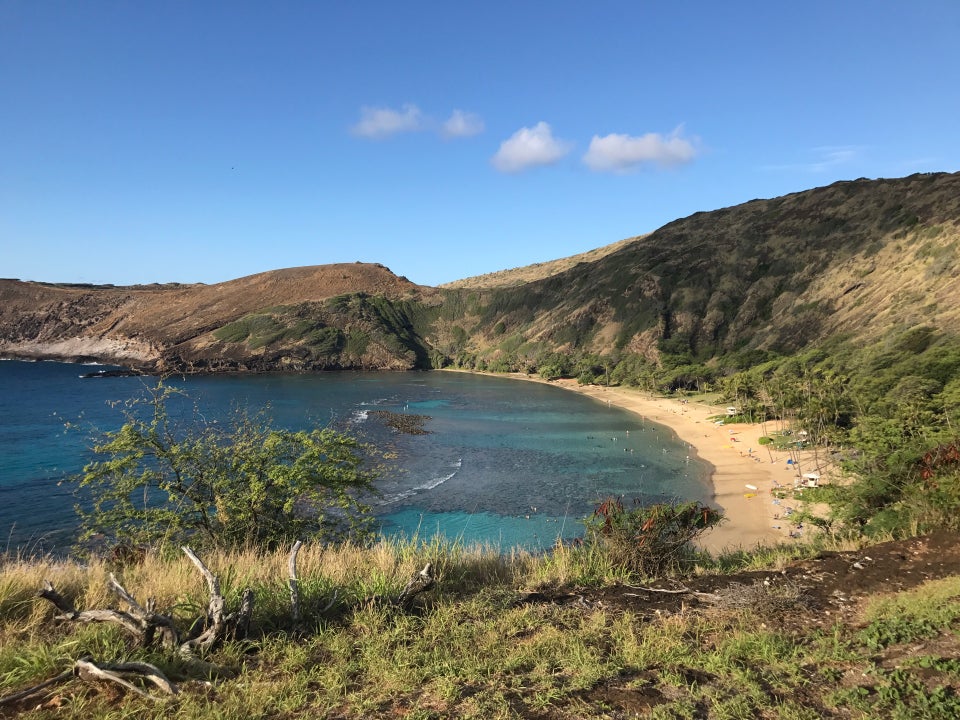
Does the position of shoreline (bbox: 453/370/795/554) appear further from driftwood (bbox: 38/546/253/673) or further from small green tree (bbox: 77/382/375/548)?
small green tree (bbox: 77/382/375/548)

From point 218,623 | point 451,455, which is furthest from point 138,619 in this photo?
point 451,455

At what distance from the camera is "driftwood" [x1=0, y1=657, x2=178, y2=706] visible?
15.4 feet

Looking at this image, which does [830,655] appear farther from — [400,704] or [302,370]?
[302,370]

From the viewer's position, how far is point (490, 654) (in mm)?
5988

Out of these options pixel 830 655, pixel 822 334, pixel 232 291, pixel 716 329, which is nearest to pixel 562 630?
pixel 830 655

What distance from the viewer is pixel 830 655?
5688 mm

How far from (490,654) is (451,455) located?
46832mm

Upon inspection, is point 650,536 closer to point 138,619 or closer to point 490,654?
point 490,654

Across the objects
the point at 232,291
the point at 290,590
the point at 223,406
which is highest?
the point at 232,291

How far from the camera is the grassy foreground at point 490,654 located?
482cm

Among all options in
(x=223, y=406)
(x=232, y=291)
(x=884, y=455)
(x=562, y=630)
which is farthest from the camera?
(x=232, y=291)

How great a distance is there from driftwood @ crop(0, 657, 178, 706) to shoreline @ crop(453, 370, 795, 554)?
34.9 feet

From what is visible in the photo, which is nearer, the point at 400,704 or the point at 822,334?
the point at 400,704

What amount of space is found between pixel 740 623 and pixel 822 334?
3675 inches
